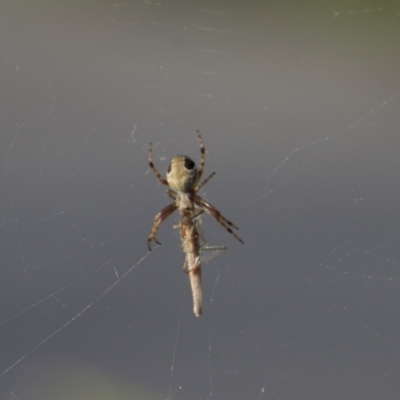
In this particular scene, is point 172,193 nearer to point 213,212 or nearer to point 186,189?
point 186,189

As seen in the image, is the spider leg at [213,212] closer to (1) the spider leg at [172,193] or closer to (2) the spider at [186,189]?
(2) the spider at [186,189]

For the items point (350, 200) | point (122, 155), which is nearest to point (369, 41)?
point (350, 200)

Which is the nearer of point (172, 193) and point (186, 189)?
point (186, 189)

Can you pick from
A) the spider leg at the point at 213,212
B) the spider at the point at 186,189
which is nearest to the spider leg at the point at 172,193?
the spider at the point at 186,189

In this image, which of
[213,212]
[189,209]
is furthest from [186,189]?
[213,212]

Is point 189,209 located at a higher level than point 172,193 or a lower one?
lower

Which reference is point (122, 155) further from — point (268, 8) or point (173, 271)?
point (268, 8)

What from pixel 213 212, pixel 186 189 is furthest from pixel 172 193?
pixel 213 212
